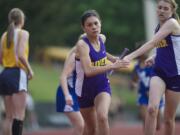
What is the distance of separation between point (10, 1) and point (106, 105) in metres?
15.6

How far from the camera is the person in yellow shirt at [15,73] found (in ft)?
46.5

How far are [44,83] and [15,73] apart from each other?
32.3 metres

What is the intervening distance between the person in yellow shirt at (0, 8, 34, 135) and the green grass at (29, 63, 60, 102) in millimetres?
24043

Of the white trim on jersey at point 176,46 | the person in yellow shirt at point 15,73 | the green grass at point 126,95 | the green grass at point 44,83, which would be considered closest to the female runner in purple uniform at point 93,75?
the white trim on jersey at point 176,46

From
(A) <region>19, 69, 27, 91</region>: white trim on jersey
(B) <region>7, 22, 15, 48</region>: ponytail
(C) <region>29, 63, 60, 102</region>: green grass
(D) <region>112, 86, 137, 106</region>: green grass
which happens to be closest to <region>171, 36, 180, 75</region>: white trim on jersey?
(A) <region>19, 69, 27, 91</region>: white trim on jersey

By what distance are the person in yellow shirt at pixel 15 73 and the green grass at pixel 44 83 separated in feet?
78.9

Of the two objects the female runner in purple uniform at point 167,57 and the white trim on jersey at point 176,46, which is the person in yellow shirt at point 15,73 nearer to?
the female runner in purple uniform at point 167,57

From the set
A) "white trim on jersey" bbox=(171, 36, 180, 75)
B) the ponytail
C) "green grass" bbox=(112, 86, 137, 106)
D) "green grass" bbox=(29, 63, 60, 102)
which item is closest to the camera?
"white trim on jersey" bbox=(171, 36, 180, 75)

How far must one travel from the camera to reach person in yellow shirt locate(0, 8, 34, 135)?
558 inches

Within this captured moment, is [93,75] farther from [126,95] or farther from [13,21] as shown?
[126,95]

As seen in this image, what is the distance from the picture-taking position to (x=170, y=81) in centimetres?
1238

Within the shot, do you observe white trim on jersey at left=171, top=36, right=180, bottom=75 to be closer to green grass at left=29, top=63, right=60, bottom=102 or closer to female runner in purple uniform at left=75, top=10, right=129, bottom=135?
female runner in purple uniform at left=75, top=10, right=129, bottom=135

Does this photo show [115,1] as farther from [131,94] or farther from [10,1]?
[10,1]

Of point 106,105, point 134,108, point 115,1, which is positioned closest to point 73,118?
point 106,105
